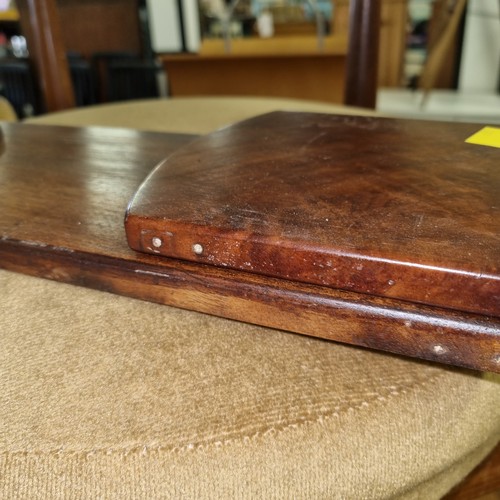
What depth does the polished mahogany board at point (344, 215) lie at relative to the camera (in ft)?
1.03

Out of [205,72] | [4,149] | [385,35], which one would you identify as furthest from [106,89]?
[4,149]

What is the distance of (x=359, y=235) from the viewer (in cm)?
34

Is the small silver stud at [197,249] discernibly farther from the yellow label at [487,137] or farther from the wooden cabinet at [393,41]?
the wooden cabinet at [393,41]

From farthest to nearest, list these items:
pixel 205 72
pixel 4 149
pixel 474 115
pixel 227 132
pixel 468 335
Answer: pixel 205 72
pixel 474 115
pixel 4 149
pixel 227 132
pixel 468 335

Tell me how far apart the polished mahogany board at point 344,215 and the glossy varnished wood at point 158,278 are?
1cm

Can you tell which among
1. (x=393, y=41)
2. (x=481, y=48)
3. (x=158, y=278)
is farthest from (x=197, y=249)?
(x=393, y=41)

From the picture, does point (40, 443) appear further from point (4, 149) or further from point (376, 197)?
point (4, 149)

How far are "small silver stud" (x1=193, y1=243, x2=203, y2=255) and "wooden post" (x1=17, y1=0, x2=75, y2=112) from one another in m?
1.07

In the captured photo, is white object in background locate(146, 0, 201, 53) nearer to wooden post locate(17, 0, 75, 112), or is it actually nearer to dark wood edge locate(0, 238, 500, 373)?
wooden post locate(17, 0, 75, 112)

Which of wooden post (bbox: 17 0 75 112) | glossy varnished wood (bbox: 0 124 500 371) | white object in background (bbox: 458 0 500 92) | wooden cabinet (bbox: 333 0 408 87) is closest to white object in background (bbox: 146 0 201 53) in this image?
wooden cabinet (bbox: 333 0 408 87)

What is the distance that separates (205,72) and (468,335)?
2764 mm

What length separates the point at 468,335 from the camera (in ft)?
1.01

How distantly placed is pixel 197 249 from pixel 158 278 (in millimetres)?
41

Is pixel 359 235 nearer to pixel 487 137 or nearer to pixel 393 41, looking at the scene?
pixel 487 137
